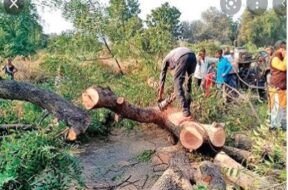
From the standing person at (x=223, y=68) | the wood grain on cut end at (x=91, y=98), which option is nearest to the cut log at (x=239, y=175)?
the wood grain on cut end at (x=91, y=98)

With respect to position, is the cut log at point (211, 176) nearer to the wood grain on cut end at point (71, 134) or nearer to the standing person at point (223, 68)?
the wood grain on cut end at point (71, 134)

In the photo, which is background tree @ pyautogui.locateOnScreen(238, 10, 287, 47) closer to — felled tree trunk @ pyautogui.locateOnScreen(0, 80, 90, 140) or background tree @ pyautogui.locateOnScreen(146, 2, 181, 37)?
background tree @ pyautogui.locateOnScreen(146, 2, 181, 37)

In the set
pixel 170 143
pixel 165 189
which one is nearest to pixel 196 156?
pixel 170 143

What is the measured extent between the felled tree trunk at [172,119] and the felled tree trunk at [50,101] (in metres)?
0.20

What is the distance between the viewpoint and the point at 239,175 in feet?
13.0

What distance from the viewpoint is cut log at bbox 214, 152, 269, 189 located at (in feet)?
9.89

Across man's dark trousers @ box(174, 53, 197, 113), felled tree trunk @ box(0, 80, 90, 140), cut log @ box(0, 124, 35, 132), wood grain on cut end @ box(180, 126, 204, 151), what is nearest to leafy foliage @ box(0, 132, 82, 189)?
felled tree trunk @ box(0, 80, 90, 140)

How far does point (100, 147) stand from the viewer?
6.36 meters

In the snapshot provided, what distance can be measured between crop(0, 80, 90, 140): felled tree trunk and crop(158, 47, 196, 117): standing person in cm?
116

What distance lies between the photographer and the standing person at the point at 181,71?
219 inches

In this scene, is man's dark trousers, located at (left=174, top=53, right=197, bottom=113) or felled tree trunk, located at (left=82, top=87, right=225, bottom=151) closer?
felled tree trunk, located at (left=82, top=87, right=225, bottom=151)

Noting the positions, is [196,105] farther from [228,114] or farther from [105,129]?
[105,129]

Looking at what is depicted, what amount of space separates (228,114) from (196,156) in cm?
107

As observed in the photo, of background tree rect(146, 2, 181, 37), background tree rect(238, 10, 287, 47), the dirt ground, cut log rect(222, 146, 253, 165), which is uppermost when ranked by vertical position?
background tree rect(146, 2, 181, 37)
